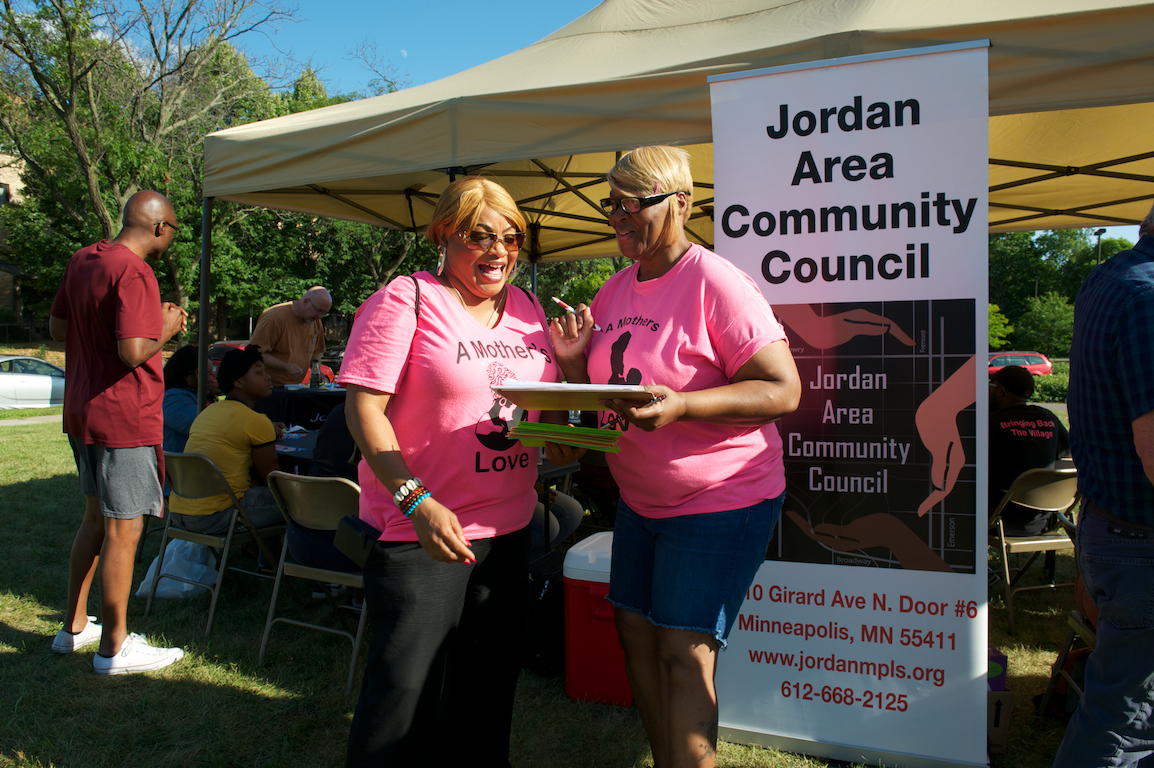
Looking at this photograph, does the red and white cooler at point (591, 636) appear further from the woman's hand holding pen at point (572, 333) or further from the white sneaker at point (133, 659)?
the white sneaker at point (133, 659)

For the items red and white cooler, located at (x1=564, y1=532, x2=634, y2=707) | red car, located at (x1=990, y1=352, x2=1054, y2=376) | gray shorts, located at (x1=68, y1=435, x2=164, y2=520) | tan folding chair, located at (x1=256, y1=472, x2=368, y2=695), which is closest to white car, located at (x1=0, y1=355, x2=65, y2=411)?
gray shorts, located at (x1=68, y1=435, x2=164, y2=520)

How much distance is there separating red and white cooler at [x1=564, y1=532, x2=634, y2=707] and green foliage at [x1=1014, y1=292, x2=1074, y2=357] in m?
45.6

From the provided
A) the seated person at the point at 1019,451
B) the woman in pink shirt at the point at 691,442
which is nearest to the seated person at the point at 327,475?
the woman in pink shirt at the point at 691,442

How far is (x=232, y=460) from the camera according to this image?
11.8ft

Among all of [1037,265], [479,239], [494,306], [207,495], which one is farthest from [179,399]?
[1037,265]

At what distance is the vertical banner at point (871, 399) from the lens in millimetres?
2221

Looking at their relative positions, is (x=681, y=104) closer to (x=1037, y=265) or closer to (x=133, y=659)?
(x=133, y=659)

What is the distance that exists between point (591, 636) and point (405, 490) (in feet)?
5.20

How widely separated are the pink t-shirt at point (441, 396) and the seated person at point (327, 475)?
4.90ft

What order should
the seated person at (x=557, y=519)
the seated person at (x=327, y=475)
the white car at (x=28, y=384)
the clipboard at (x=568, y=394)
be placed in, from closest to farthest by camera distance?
the clipboard at (x=568, y=394) → the seated person at (x=327, y=475) → the seated person at (x=557, y=519) → the white car at (x=28, y=384)

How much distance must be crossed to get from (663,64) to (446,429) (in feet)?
7.04

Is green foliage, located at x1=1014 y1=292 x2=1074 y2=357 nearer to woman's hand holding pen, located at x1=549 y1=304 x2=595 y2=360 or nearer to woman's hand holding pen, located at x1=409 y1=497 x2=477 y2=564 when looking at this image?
woman's hand holding pen, located at x1=549 y1=304 x2=595 y2=360

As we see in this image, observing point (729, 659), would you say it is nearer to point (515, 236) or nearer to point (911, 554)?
point (911, 554)

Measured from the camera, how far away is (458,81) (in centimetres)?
382
